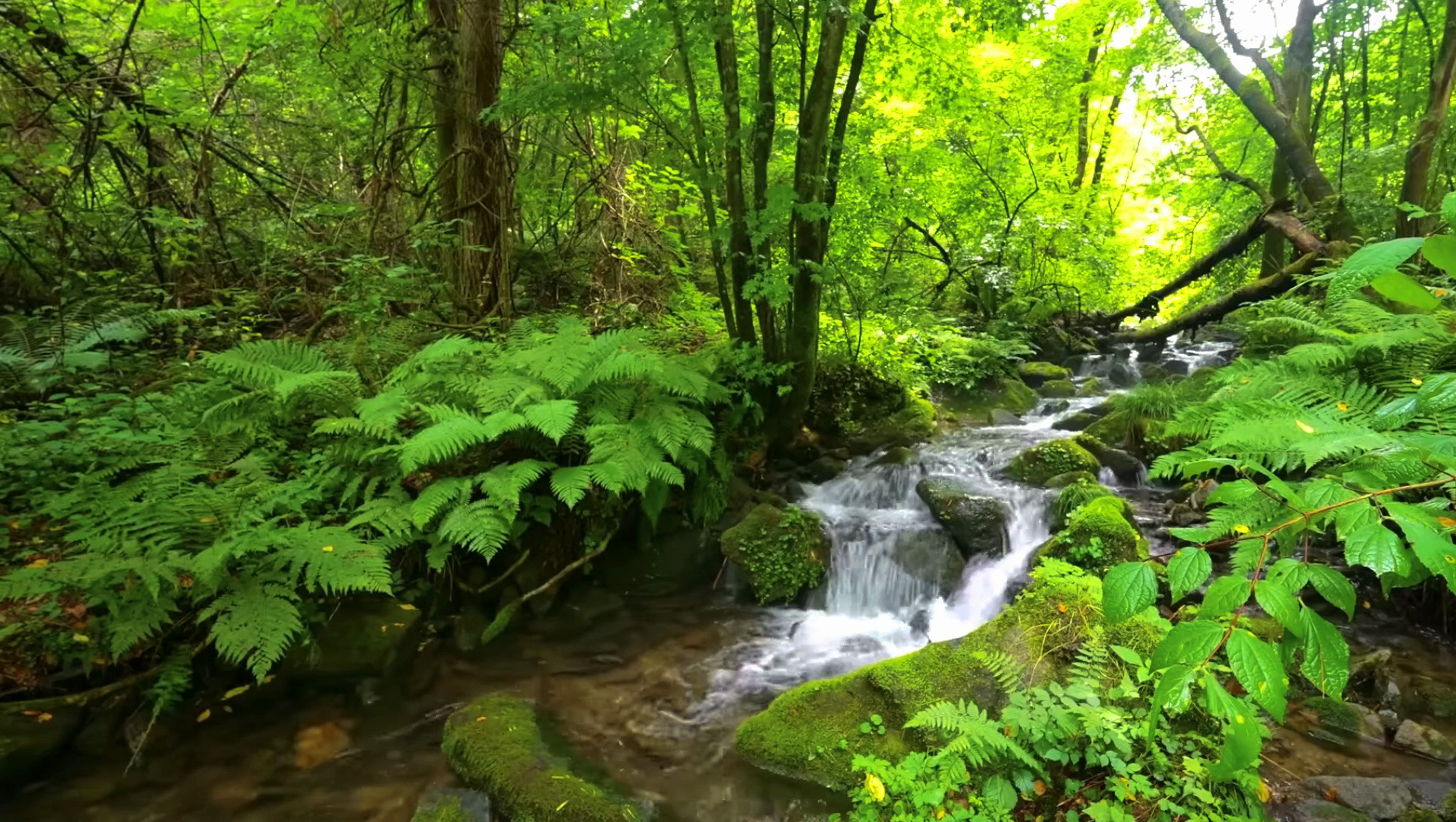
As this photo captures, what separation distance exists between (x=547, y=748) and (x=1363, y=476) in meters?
3.63

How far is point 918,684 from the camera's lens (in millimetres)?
3604

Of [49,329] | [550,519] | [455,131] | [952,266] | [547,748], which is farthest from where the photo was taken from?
[952,266]

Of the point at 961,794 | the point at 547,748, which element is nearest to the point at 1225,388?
the point at 961,794

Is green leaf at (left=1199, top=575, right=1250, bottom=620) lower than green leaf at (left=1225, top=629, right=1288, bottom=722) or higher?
higher

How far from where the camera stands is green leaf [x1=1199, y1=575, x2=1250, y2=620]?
1.16 m

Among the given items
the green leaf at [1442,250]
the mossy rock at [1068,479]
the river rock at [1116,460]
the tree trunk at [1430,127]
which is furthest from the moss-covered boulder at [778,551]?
the tree trunk at [1430,127]

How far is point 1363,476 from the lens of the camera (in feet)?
4.83

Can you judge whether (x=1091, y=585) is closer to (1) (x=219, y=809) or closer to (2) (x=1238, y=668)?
(2) (x=1238, y=668)

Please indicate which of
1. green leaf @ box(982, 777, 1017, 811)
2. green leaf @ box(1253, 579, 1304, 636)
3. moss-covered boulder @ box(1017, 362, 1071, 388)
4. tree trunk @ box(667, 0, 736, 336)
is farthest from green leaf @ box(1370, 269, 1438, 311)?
moss-covered boulder @ box(1017, 362, 1071, 388)

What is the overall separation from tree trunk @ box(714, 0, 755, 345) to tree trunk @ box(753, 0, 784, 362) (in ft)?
0.47

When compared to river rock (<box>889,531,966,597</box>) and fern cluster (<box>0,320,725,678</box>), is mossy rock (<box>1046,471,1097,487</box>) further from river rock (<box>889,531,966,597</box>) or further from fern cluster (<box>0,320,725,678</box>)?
fern cluster (<box>0,320,725,678</box>)

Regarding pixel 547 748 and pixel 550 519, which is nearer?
pixel 547 748

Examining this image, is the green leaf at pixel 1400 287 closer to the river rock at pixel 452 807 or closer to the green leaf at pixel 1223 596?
the green leaf at pixel 1223 596

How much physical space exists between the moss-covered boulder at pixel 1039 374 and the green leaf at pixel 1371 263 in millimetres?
10977
